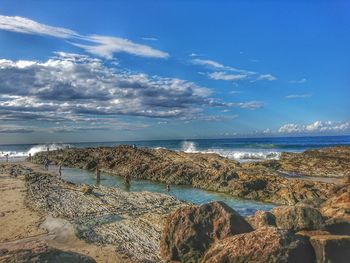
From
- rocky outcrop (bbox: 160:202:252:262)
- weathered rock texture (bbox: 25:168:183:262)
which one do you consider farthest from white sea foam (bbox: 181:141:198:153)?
rocky outcrop (bbox: 160:202:252:262)

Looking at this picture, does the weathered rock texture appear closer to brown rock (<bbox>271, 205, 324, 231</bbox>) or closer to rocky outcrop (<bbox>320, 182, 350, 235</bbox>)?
brown rock (<bbox>271, 205, 324, 231</bbox>)

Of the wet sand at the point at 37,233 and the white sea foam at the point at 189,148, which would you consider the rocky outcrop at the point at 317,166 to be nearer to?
the wet sand at the point at 37,233

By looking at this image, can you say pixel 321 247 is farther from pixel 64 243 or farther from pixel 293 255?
pixel 64 243

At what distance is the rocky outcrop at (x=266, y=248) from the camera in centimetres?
1066

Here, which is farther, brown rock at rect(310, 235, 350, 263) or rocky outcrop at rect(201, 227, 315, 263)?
brown rock at rect(310, 235, 350, 263)

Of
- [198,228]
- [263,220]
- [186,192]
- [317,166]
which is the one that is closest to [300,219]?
[263,220]

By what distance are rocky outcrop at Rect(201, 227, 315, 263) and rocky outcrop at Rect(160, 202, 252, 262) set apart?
1545mm

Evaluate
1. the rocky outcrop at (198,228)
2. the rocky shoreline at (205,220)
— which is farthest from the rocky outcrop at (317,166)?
the rocky outcrop at (198,228)

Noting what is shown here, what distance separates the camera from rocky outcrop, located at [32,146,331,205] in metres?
30.3

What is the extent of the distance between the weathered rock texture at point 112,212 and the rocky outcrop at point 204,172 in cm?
778

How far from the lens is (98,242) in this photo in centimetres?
1766

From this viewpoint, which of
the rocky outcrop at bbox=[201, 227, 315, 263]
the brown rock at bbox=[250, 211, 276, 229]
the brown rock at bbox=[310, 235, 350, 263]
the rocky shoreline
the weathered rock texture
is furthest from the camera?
the weathered rock texture

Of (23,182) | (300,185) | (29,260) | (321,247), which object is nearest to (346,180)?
(300,185)

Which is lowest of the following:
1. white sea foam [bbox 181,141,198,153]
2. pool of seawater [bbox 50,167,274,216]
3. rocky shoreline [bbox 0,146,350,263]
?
pool of seawater [bbox 50,167,274,216]
